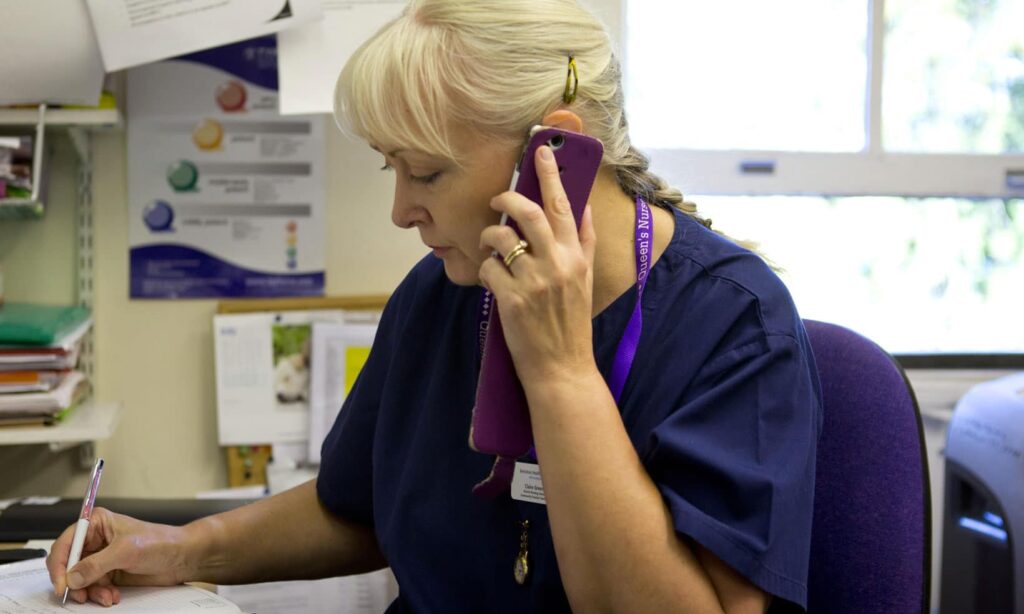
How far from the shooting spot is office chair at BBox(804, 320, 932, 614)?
980 millimetres

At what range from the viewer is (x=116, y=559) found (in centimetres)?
106

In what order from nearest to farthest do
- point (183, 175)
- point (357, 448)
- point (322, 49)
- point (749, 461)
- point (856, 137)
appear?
point (749, 461) → point (357, 448) → point (322, 49) → point (183, 175) → point (856, 137)

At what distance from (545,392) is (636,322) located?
0.17 meters

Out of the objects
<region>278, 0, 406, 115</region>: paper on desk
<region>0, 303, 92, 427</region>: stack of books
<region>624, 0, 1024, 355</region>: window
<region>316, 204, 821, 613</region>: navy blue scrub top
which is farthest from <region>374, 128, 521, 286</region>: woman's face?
<region>624, 0, 1024, 355</region>: window

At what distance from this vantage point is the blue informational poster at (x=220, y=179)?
1.82m

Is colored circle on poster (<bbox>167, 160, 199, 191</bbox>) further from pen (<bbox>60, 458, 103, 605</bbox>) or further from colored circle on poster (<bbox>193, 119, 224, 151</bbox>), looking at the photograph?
pen (<bbox>60, 458, 103, 605</bbox>)

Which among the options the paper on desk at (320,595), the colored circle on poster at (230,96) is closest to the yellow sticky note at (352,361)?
the paper on desk at (320,595)

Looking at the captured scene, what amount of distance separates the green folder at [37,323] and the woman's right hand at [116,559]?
0.50 meters

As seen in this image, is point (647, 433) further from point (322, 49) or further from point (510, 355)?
point (322, 49)

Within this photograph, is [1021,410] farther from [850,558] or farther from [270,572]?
[270,572]

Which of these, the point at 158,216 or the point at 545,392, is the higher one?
the point at 158,216

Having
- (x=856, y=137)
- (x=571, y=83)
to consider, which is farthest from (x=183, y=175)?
(x=856, y=137)

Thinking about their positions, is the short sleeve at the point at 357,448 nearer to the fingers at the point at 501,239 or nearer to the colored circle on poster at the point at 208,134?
the fingers at the point at 501,239

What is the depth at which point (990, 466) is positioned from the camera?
1.59 meters
